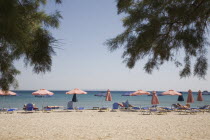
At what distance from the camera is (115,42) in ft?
9.27

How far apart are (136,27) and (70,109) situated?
1473 centimetres

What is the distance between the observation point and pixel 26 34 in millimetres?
2361

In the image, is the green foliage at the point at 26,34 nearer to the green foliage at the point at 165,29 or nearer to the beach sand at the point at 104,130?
the green foliage at the point at 165,29

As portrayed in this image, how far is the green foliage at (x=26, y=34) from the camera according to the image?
1.99m

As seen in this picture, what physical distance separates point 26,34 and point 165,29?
1654 mm

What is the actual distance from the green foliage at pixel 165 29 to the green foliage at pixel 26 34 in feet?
2.61

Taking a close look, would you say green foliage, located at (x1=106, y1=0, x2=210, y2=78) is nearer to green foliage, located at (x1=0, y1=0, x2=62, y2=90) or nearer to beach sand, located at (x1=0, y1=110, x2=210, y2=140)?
green foliage, located at (x1=0, y1=0, x2=62, y2=90)

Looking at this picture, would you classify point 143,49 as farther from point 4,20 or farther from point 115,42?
point 4,20

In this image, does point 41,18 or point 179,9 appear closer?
point 179,9

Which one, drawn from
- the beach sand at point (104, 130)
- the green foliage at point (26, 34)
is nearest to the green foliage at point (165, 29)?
the green foliage at point (26, 34)

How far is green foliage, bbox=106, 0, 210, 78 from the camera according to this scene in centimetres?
261

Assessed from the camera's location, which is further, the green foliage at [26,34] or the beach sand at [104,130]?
the beach sand at [104,130]

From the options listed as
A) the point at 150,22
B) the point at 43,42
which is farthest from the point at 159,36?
the point at 43,42

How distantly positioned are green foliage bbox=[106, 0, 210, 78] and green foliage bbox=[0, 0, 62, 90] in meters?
0.80
